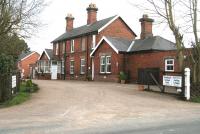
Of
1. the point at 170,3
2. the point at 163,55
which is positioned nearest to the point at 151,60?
the point at 163,55

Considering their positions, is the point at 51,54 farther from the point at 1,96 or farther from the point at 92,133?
the point at 92,133

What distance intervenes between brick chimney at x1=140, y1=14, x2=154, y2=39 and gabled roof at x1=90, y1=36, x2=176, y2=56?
141cm

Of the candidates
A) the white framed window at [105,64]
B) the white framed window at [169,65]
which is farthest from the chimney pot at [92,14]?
the white framed window at [169,65]

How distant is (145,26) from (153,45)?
5912 mm

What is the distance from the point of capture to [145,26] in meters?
41.6

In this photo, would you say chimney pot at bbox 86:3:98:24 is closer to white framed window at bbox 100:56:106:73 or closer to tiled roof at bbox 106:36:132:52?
tiled roof at bbox 106:36:132:52

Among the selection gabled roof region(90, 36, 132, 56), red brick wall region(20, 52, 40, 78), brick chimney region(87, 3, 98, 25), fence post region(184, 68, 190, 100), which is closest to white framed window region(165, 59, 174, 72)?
Answer: gabled roof region(90, 36, 132, 56)

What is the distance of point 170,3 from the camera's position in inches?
947

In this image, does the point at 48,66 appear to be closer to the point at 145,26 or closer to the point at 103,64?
the point at 103,64

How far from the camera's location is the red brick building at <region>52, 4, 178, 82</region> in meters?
35.5

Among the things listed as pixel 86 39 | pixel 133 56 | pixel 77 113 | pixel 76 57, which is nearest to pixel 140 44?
pixel 133 56

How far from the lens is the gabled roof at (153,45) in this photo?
36.3 meters

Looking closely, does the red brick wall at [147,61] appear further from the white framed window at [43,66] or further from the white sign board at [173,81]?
the white framed window at [43,66]

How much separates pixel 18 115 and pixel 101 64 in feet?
92.0
